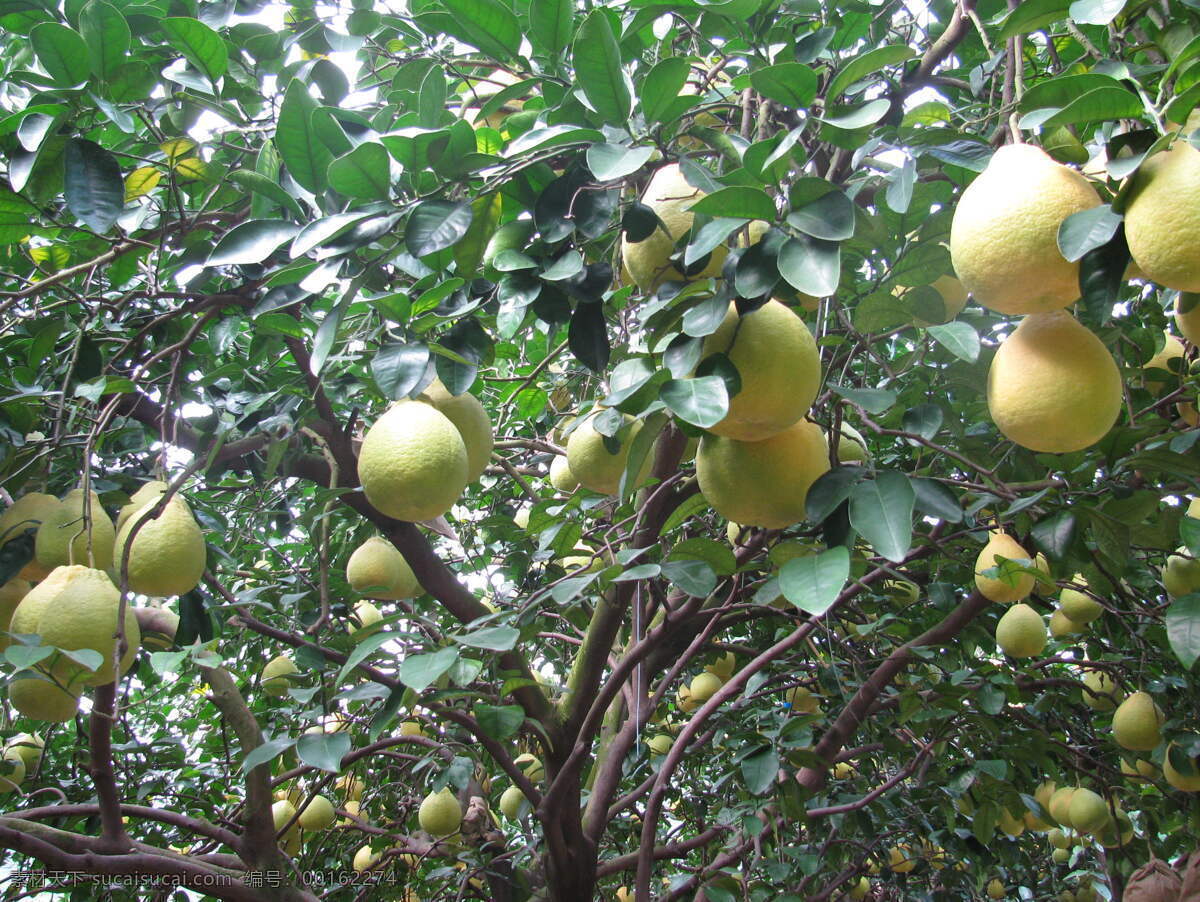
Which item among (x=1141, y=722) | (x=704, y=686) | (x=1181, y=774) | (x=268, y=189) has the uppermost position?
(x=268, y=189)

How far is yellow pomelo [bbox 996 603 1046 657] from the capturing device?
2338mm

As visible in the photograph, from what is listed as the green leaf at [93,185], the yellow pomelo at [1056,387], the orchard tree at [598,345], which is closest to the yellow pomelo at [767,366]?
the orchard tree at [598,345]

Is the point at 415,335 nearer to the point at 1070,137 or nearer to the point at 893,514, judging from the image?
the point at 893,514

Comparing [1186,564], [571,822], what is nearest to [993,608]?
[1186,564]

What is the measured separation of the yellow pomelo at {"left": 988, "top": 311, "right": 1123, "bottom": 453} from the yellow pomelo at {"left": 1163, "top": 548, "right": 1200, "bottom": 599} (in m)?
1.16

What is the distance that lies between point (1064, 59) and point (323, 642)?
2136 millimetres

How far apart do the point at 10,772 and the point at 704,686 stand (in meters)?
2.27

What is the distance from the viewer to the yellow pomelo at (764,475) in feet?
3.37

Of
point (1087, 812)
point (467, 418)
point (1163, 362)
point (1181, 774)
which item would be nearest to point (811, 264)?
point (467, 418)

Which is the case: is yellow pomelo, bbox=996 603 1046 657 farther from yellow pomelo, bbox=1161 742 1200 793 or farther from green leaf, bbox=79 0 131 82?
green leaf, bbox=79 0 131 82

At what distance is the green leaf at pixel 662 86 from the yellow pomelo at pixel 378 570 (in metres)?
1.26

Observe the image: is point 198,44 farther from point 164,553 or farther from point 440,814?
point 440,814

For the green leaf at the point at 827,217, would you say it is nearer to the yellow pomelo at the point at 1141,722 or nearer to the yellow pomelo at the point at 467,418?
the yellow pomelo at the point at 467,418

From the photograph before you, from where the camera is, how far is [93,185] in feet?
3.89
